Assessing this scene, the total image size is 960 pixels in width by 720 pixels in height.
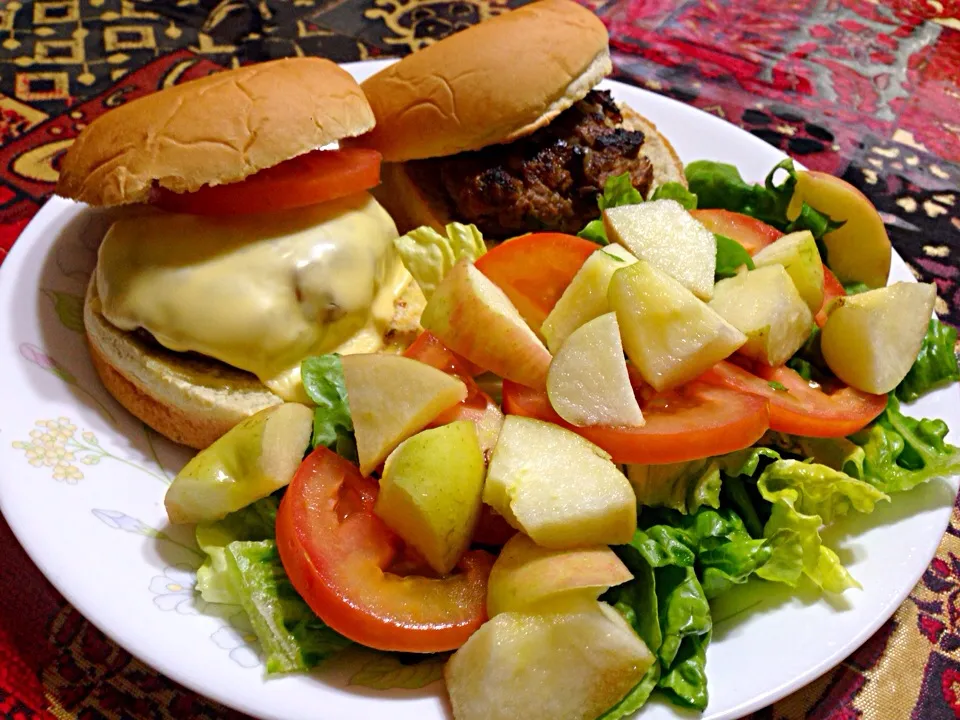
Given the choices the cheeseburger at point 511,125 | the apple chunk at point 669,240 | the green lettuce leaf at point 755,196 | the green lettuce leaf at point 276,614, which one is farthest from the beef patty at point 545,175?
the green lettuce leaf at point 276,614

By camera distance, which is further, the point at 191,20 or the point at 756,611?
the point at 191,20

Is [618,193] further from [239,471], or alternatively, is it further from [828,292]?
[239,471]

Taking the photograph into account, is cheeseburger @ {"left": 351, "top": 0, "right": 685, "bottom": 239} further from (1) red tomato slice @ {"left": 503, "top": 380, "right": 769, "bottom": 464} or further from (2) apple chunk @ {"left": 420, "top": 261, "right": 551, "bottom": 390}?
(1) red tomato slice @ {"left": 503, "top": 380, "right": 769, "bottom": 464}

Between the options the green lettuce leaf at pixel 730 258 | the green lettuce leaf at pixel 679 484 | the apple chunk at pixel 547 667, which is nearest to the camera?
the apple chunk at pixel 547 667

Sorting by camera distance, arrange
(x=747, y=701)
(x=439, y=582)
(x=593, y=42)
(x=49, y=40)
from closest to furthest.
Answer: (x=747, y=701)
(x=439, y=582)
(x=593, y=42)
(x=49, y=40)

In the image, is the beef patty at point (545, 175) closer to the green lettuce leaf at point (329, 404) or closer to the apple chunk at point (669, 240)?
the apple chunk at point (669, 240)

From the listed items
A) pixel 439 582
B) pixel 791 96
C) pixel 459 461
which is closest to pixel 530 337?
pixel 459 461

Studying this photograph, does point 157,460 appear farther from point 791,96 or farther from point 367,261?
point 791,96
